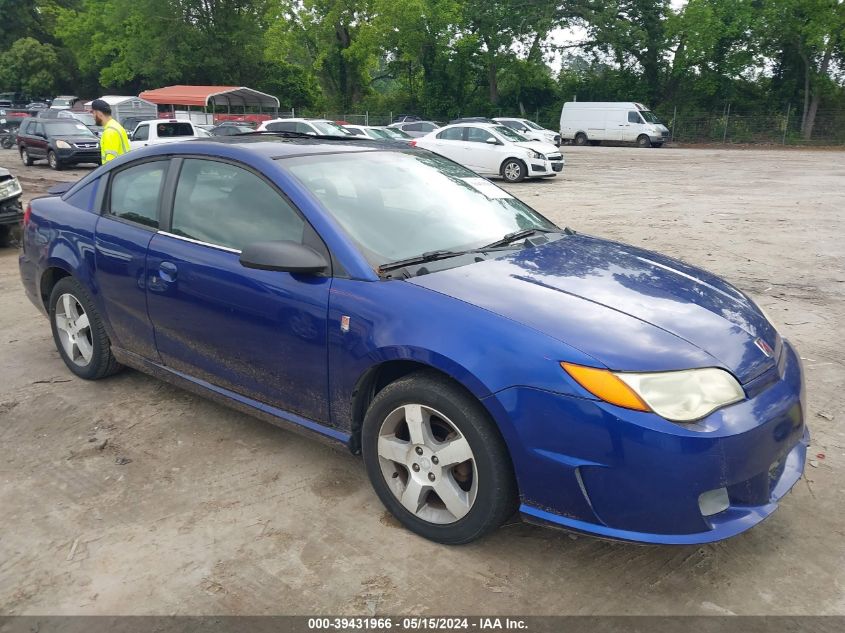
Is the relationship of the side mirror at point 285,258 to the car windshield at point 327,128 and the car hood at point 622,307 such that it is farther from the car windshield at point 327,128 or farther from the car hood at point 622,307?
the car windshield at point 327,128

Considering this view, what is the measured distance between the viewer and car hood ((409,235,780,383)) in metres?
2.50

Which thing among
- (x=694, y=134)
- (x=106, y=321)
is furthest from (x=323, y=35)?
(x=106, y=321)

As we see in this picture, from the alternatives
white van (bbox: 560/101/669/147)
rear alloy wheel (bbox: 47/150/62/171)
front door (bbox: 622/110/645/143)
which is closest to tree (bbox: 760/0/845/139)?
white van (bbox: 560/101/669/147)

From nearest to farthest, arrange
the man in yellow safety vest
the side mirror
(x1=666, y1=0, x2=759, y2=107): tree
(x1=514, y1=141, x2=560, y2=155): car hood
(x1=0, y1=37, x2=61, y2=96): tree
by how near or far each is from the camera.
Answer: the side mirror, the man in yellow safety vest, (x1=514, y1=141, x2=560, y2=155): car hood, (x1=666, y1=0, x2=759, y2=107): tree, (x1=0, y1=37, x2=61, y2=96): tree

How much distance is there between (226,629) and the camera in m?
2.39

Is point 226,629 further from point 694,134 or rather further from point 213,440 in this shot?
point 694,134

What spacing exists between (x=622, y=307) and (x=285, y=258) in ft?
4.61

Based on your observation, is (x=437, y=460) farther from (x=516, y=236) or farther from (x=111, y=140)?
Answer: (x=111, y=140)

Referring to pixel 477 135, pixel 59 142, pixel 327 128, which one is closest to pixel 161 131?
pixel 59 142

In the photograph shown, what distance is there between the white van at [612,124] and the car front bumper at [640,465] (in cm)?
3661

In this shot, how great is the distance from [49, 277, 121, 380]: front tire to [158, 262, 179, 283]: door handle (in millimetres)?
840

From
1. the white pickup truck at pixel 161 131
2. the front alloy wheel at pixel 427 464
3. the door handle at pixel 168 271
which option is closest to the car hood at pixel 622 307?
the front alloy wheel at pixel 427 464

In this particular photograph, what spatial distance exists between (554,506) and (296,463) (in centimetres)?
152

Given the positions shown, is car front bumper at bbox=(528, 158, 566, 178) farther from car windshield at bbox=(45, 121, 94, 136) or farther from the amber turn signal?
the amber turn signal
